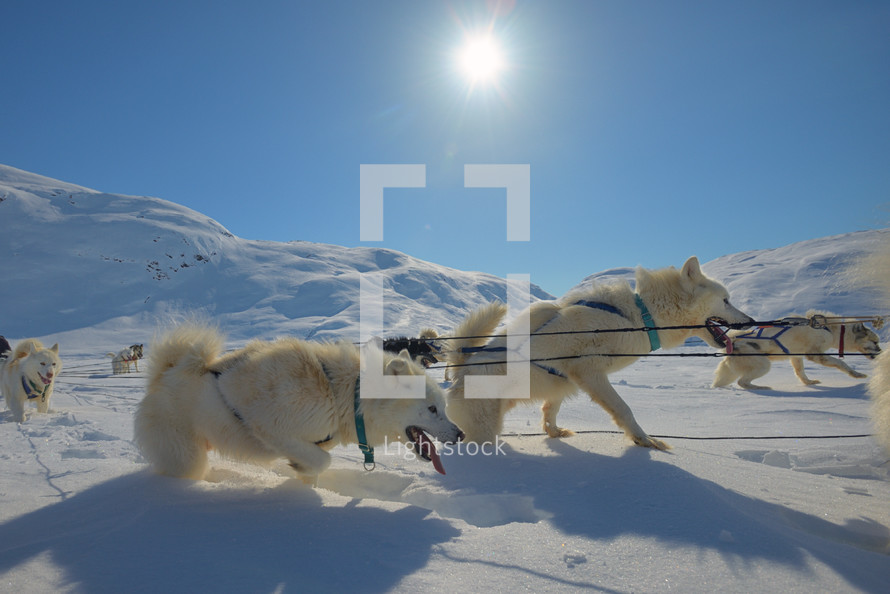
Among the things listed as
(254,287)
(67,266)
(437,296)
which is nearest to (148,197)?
(67,266)

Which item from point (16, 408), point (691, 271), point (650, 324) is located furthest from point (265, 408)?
point (16, 408)

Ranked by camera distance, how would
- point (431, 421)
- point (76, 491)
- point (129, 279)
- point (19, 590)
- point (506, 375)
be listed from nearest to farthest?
point (19, 590)
point (76, 491)
point (431, 421)
point (506, 375)
point (129, 279)

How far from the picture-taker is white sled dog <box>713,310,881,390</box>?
29.1 feet

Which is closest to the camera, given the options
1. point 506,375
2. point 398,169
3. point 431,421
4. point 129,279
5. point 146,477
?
point 146,477

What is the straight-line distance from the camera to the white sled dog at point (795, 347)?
887cm

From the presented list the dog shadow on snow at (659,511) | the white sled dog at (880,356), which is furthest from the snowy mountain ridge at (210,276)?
the white sled dog at (880,356)

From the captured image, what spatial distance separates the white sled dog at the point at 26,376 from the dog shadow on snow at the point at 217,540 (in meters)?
5.52

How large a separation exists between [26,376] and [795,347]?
1379 centimetres

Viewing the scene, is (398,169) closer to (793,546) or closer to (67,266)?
(793,546)

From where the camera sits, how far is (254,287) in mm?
57938

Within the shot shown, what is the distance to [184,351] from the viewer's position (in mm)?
3324

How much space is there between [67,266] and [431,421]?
74561 millimetres

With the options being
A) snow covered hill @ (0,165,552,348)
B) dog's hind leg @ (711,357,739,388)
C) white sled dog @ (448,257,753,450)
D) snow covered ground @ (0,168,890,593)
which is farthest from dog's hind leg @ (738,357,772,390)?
snow covered hill @ (0,165,552,348)

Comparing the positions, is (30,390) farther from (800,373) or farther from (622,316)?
(800,373)
